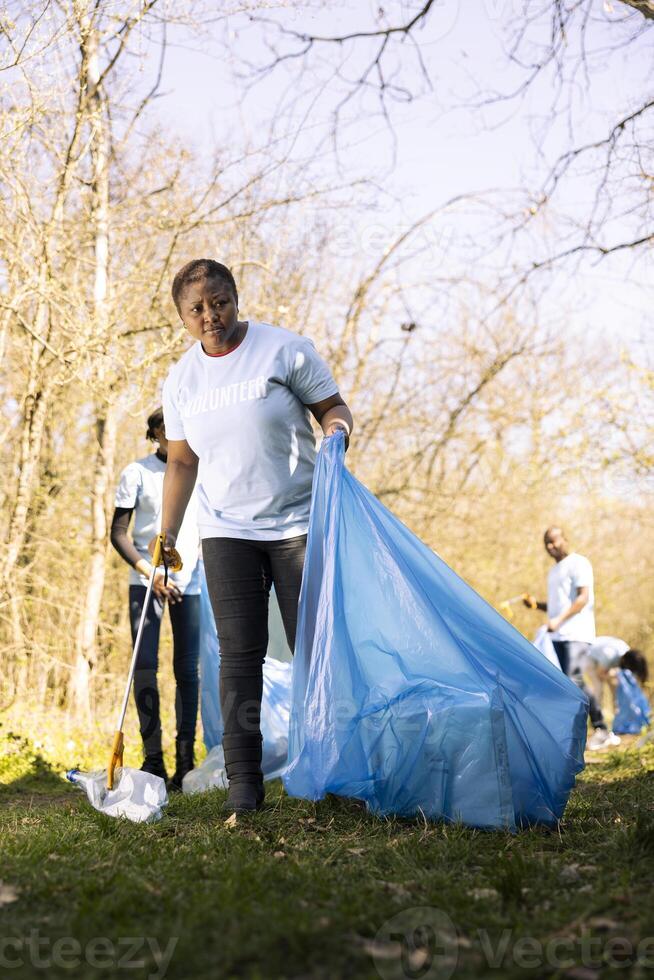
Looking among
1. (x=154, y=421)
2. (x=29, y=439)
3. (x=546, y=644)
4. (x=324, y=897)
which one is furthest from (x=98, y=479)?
(x=324, y=897)

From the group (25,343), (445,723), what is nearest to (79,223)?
(25,343)

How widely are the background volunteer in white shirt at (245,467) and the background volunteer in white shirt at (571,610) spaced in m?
4.08

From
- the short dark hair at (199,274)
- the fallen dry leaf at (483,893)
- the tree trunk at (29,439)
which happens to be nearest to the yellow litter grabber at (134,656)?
the short dark hair at (199,274)

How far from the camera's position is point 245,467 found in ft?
10.6

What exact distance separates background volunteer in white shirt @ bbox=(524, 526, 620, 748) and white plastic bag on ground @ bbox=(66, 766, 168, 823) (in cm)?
429

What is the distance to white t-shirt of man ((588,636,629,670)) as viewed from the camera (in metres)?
8.05

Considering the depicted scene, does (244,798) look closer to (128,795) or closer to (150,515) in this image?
(128,795)

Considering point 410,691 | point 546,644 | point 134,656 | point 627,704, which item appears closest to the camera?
point 410,691

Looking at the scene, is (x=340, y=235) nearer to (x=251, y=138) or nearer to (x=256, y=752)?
(x=251, y=138)

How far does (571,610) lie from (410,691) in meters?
4.30

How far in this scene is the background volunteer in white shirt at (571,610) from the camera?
7.07m

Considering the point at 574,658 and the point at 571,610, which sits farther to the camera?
the point at 574,658

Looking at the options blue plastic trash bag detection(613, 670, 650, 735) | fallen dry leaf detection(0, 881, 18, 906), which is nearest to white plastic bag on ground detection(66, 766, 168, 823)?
fallen dry leaf detection(0, 881, 18, 906)

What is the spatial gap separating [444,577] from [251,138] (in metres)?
4.96
